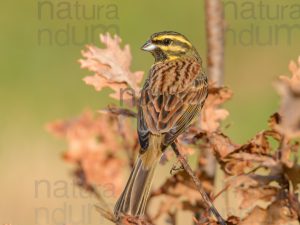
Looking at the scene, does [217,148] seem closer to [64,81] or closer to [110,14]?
[64,81]

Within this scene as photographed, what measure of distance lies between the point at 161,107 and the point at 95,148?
3.18 ft

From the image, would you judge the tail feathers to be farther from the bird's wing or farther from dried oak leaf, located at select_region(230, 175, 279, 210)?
dried oak leaf, located at select_region(230, 175, 279, 210)

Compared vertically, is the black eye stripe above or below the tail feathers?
above

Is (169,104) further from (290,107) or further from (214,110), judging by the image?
(290,107)

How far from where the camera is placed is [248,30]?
16.2 meters

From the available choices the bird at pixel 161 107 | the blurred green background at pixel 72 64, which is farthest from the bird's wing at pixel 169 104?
the blurred green background at pixel 72 64

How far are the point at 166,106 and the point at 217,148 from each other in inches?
48.0

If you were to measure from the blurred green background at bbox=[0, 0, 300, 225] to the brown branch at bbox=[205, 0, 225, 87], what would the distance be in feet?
8.80

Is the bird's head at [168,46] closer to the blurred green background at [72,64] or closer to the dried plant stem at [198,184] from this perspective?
the dried plant stem at [198,184]

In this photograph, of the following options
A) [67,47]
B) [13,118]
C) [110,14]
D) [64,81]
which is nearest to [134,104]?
[13,118]

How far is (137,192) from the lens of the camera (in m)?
4.63

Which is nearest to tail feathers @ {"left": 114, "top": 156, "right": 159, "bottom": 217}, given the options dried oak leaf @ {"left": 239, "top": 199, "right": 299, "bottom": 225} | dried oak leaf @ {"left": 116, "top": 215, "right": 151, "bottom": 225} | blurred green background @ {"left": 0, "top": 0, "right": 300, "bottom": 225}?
dried oak leaf @ {"left": 116, "top": 215, "right": 151, "bottom": 225}

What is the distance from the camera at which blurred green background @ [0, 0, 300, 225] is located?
995 cm

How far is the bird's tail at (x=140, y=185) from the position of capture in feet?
14.7
